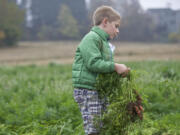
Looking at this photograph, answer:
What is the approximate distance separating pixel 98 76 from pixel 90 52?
31 centimetres

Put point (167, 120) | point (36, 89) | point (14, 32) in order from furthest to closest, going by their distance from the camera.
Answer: point (14, 32) → point (36, 89) → point (167, 120)

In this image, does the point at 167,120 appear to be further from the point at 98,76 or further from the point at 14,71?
the point at 14,71

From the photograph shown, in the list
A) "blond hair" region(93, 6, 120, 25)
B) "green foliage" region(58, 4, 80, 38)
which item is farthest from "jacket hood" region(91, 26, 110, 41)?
"green foliage" region(58, 4, 80, 38)

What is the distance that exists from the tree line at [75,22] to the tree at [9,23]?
874 centimetres

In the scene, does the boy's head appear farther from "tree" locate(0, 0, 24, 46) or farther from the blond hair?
"tree" locate(0, 0, 24, 46)

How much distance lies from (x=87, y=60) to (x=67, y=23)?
2618 inches

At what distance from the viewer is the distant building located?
69875 millimetres

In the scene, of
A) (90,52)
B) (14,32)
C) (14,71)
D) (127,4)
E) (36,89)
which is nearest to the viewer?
(90,52)

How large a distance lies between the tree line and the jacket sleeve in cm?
6147

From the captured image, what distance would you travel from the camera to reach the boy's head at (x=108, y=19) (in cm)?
332

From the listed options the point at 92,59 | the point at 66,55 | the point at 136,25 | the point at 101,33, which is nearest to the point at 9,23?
the point at 66,55

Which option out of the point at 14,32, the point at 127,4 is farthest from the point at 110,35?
the point at 127,4

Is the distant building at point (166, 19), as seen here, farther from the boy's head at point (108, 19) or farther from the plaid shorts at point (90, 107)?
the plaid shorts at point (90, 107)

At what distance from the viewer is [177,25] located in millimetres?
75625
